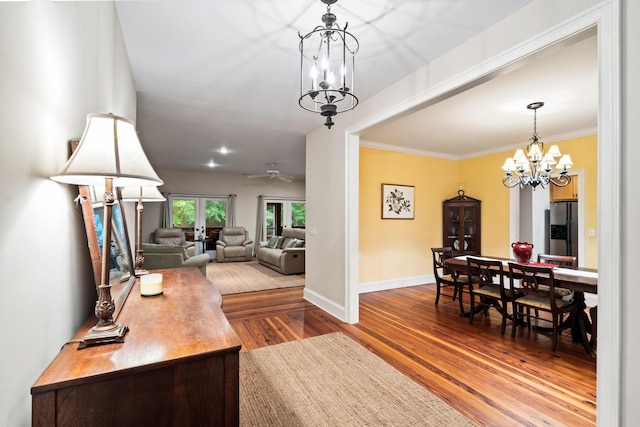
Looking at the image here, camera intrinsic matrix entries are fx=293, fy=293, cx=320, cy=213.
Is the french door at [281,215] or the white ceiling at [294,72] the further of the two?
the french door at [281,215]

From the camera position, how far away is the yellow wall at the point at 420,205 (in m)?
5.20

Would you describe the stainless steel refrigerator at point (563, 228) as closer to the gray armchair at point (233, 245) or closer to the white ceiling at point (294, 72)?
the white ceiling at point (294, 72)

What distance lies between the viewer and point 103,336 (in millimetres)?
993

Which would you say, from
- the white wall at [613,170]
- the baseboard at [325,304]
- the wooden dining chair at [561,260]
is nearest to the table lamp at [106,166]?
the white wall at [613,170]

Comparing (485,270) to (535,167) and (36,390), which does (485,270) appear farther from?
(36,390)

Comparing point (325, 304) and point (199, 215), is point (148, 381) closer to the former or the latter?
point (325, 304)

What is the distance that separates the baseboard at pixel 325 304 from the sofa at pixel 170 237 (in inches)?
177

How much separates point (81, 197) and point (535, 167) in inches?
181

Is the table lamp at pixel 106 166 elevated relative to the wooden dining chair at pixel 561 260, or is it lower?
elevated

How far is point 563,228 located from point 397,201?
3.26m

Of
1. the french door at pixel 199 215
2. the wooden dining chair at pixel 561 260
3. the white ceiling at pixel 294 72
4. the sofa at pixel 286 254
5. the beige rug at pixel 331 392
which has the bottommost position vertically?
the beige rug at pixel 331 392

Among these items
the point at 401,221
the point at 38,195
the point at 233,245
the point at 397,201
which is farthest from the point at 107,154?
the point at 233,245

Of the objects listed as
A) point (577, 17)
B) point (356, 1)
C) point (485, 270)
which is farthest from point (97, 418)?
point (485, 270)

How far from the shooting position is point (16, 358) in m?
0.74
